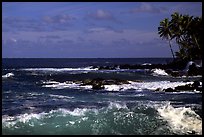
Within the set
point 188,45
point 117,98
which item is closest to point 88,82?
point 117,98

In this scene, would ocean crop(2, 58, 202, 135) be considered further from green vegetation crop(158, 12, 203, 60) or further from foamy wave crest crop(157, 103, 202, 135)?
green vegetation crop(158, 12, 203, 60)

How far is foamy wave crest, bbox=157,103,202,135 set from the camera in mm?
15429

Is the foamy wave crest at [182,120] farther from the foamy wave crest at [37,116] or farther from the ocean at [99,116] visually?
the foamy wave crest at [37,116]

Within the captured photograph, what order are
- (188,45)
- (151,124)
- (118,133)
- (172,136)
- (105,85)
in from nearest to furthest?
(172,136) → (118,133) → (151,124) → (105,85) → (188,45)

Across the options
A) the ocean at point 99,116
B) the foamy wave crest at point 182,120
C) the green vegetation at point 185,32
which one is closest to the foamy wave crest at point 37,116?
the ocean at point 99,116

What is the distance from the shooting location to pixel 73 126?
1641 centimetres

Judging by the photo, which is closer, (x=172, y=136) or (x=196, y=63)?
(x=172, y=136)

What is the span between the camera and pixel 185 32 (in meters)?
51.4

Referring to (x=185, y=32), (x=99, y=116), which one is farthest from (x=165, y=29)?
(x=99, y=116)

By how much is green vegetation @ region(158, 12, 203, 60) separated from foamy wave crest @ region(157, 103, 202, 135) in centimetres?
2708

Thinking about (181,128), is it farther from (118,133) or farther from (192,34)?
(192,34)

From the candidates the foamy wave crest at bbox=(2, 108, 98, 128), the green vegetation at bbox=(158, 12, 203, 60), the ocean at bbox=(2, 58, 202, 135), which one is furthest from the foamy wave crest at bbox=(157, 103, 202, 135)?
the green vegetation at bbox=(158, 12, 203, 60)

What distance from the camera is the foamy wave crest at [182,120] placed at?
15429 millimetres

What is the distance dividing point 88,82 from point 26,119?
18884mm
